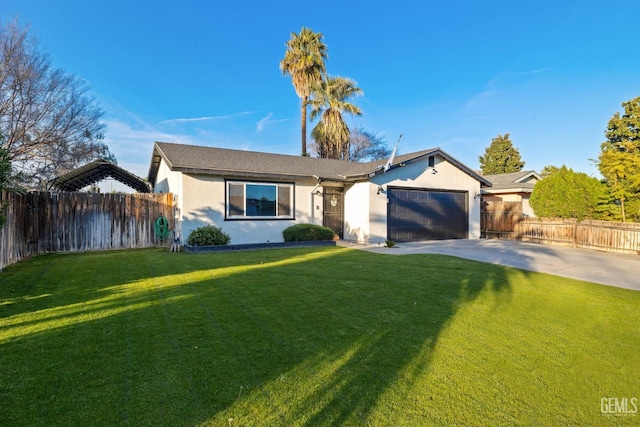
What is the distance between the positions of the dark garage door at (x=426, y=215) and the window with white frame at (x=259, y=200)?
430 cm

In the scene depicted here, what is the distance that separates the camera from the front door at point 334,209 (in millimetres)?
13984

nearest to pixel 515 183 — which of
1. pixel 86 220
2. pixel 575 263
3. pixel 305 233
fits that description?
pixel 575 263

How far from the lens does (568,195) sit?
43.5 ft

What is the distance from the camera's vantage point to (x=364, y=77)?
23219mm

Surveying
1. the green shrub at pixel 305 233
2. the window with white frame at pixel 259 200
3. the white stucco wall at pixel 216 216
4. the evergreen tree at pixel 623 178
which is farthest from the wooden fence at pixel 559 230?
the window with white frame at pixel 259 200

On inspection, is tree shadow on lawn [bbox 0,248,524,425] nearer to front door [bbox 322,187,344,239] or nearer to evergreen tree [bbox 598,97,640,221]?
front door [bbox 322,187,344,239]

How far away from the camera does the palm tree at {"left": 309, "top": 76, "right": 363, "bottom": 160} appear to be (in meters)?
22.5

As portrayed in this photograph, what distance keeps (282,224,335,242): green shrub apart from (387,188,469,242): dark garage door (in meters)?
2.93

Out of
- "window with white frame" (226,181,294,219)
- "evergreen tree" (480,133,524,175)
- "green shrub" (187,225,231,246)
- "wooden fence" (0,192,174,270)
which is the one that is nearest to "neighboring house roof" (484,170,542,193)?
"window with white frame" (226,181,294,219)

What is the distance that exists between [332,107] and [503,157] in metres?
27.7

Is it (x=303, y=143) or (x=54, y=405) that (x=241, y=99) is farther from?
(x=54, y=405)

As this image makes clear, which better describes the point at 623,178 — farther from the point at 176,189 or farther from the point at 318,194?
the point at 176,189

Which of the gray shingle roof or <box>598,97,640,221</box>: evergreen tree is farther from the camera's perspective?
the gray shingle roof

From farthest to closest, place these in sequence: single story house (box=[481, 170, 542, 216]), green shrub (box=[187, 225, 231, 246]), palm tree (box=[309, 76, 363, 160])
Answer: palm tree (box=[309, 76, 363, 160])
single story house (box=[481, 170, 542, 216])
green shrub (box=[187, 225, 231, 246])
